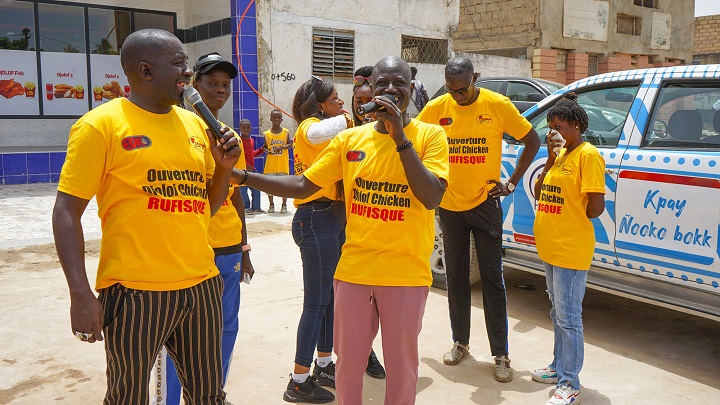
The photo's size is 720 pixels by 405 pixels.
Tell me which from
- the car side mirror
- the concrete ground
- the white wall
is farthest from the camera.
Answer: the white wall

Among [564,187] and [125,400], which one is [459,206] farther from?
[125,400]

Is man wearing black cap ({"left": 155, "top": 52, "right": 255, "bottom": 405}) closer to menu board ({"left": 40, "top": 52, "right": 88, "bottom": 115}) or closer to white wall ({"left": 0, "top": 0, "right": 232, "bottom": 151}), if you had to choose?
white wall ({"left": 0, "top": 0, "right": 232, "bottom": 151})

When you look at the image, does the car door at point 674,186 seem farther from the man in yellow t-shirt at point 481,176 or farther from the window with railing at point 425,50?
the window with railing at point 425,50

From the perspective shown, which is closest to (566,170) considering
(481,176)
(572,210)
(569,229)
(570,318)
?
(572,210)

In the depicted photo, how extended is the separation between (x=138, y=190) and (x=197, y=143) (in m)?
0.31

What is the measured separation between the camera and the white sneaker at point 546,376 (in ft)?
13.2

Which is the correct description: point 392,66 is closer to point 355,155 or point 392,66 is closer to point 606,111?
point 355,155

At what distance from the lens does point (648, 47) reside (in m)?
22.4

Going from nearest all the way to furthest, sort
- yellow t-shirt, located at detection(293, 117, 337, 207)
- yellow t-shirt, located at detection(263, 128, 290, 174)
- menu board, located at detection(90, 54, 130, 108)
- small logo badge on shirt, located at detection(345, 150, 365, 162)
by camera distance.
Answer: small logo badge on shirt, located at detection(345, 150, 365, 162) → yellow t-shirt, located at detection(293, 117, 337, 207) → yellow t-shirt, located at detection(263, 128, 290, 174) → menu board, located at detection(90, 54, 130, 108)

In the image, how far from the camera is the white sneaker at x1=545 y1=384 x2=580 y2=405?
3609mm

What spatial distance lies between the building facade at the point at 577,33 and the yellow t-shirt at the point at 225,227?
16.9 meters

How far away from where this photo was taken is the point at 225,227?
3178 mm

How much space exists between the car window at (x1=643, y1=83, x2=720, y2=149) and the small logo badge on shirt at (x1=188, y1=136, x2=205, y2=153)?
332cm

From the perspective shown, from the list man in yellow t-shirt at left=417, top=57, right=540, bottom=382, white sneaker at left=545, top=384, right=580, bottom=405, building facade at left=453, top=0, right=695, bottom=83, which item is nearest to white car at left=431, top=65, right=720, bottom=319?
man in yellow t-shirt at left=417, top=57, right=540, bottom=382
